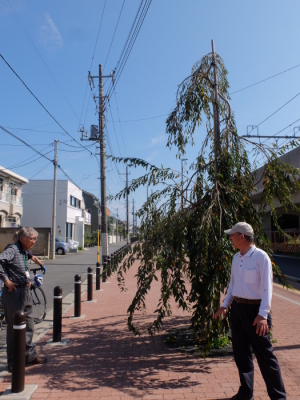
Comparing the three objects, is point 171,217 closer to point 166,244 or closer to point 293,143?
point 166,244

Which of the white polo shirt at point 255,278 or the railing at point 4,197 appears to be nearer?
the white polo shirt at point 255,278

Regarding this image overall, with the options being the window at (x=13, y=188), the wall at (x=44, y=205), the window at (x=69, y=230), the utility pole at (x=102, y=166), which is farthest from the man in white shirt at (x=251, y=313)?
the window at (x=69, y=230)

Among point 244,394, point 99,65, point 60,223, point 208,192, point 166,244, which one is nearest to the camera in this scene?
point 244,394

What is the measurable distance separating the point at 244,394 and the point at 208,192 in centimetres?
277

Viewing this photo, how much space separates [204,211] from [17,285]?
2.66m

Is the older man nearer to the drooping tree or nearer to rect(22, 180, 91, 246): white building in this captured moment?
the drooping tree

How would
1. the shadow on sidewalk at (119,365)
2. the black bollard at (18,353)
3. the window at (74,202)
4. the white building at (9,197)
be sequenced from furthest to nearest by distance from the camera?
the window at (74,202), the white building at (9,197), the shadow on sidewalk at (119,365), the black bollard at (18,353)

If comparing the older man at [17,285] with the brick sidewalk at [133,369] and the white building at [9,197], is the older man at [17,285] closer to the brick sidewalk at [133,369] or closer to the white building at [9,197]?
the brick sidewalk at [133,369]

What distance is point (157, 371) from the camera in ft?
16.1

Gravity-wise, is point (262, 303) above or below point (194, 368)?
above

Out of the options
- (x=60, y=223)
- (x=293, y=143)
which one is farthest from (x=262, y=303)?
(x=60, y=223)

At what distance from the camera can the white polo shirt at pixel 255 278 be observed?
11.9 feet

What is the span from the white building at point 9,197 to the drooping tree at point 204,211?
A: 1138 inches

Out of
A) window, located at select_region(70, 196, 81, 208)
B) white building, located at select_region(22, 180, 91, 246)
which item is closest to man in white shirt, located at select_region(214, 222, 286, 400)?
white building, located at select_region(22, 180, 91, 246)
